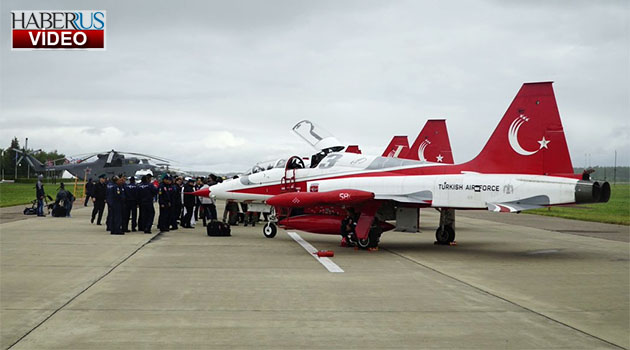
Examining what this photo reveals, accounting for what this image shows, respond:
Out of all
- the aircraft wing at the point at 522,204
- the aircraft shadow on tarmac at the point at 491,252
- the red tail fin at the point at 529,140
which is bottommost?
the aircraft shadow on tarmac at the point at 491,252

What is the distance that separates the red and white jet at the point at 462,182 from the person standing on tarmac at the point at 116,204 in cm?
538

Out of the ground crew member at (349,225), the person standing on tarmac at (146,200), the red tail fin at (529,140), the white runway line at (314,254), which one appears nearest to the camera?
the white runway line at (314,254)

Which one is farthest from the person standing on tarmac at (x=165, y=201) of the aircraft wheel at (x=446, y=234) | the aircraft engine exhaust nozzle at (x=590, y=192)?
the aircraft engine exhaust nozzle at (x=590, y=192)

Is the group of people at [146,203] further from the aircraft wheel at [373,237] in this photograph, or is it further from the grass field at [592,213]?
the grass field at [592,213]

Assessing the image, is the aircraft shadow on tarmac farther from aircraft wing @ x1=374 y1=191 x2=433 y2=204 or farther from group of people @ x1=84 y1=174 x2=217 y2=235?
group of people @ x1=84 y1=174 x2=217 y2=235

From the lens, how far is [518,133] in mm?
13508

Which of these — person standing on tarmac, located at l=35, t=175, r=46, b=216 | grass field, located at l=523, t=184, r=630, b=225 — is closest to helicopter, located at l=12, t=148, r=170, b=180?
person standing on tarmac, located at l=35, t=175, r=46, b=216

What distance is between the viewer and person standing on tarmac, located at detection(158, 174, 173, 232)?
18.5 m

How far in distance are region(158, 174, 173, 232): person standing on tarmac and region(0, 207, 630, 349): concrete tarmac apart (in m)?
3.74

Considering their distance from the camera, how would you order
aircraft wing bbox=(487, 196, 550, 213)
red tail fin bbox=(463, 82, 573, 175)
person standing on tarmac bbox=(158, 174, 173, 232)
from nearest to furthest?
aircraft wing bbox=(487, 196, 550, 213) < red tail fin bbox=(463, 82, 573, 175) < person standing on tarmac bbox=(158, 174, 173, 232)

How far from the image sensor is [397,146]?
A: 2672cm

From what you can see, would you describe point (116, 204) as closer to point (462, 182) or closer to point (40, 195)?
point (40, 195)

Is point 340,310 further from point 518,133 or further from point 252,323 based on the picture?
point 518,133

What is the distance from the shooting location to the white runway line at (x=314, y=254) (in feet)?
36.2
